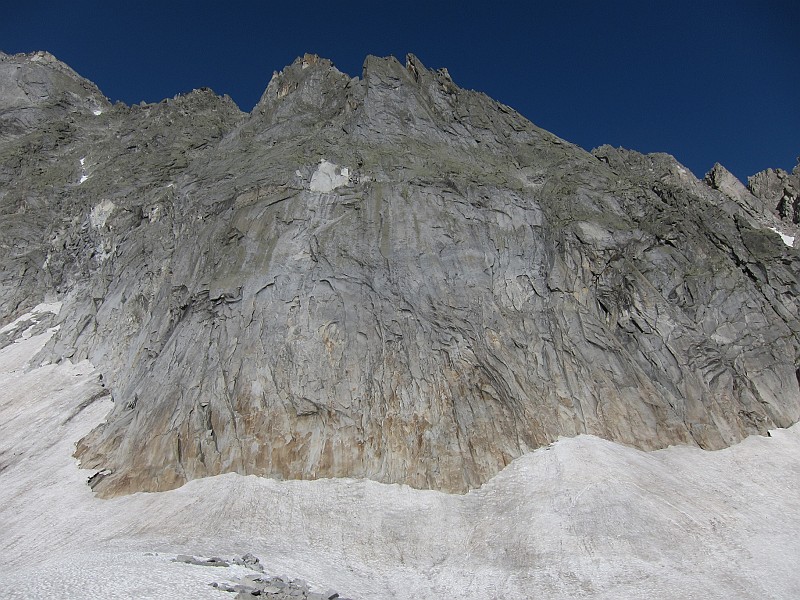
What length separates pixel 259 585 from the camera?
1841 cm

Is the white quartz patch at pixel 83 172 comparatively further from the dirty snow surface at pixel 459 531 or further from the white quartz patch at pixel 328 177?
the dirty snow surface at pixel 459 531

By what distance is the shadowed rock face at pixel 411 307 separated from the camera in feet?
94.4

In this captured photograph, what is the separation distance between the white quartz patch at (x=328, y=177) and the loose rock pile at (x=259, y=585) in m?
24.2

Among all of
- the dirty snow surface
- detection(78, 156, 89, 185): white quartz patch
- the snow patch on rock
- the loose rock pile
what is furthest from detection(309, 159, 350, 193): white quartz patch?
detection(78, 156, 89, 185): white quartz patch

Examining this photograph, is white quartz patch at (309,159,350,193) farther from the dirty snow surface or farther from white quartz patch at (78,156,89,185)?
white quartz patch at (78,156,89,185)

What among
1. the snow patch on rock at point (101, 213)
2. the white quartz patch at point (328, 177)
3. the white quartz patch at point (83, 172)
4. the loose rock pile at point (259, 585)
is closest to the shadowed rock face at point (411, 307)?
the white quartz patch at point (328, 177)

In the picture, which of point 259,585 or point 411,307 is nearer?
point 259,585

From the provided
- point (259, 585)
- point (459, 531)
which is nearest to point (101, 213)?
point (259, 585)

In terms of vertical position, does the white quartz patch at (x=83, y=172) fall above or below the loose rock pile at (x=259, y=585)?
above

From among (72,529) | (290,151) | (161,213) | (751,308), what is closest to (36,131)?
(161,213)

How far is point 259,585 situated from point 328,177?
27128mm

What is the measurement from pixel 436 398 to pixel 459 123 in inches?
1104

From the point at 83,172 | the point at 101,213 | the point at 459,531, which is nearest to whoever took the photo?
the point at 459,531

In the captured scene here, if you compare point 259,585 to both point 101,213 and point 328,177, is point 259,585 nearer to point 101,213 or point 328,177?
point 328,177
